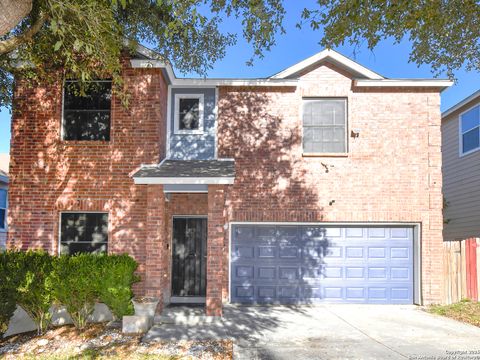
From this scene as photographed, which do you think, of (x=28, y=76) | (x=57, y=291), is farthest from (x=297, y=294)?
(x=28, y=76)

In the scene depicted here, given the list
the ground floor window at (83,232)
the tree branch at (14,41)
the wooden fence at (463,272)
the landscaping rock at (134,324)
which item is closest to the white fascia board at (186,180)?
the ground floor window at (83,232)

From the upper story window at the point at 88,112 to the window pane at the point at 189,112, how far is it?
2.20 m

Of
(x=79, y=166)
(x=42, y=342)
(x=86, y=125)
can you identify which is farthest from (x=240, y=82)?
(x=42, y=342)

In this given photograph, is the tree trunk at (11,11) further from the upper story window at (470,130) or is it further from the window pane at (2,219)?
the window pane at (2,219)

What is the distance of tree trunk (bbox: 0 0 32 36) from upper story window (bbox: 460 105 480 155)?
1519 cm

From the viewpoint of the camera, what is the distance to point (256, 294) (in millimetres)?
11781

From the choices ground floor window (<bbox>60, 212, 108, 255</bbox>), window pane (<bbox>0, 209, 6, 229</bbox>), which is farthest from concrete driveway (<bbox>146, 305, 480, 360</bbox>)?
window pane (<bbox>0, 209, 6, 229</bbox>)

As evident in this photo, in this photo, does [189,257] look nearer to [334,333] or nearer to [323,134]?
[334,333]

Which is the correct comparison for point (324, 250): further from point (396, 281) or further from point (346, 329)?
point (346, 329)

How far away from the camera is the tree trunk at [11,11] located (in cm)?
553

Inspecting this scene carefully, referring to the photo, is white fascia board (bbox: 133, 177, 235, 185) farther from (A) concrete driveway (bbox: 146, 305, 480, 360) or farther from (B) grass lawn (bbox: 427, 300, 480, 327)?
(B) grass lawn (bbox: 427, 300, 480, 327)

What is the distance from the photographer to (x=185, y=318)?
9.25 m

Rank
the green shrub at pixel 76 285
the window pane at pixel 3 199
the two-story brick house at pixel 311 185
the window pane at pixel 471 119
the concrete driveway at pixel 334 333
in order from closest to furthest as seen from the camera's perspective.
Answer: the concrete driveway at pixel 334 333 → the green shrub at pixel 76 285 → the two-story brick house at pixel 311 185 → the window pane at pixel 471 119 → the window pane at pixel 3 199

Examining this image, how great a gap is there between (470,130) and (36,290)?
15.5m
